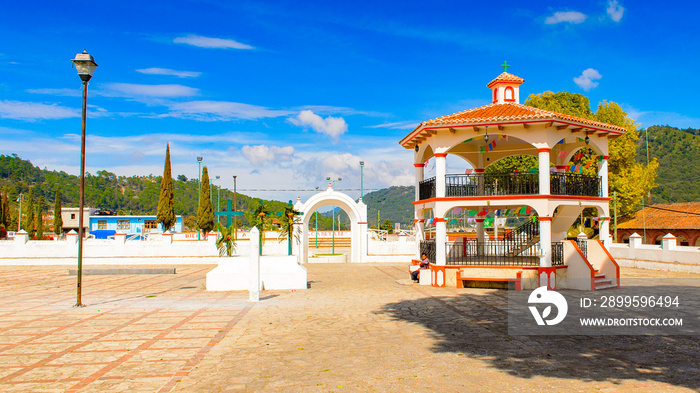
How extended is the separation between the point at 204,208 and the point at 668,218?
41.5 metres

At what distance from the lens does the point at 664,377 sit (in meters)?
6.52

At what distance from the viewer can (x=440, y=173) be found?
17219mm

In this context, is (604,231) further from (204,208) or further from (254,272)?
(204,208)

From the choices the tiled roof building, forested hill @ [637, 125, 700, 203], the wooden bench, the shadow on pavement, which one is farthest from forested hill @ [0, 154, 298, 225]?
the shadow on pavement

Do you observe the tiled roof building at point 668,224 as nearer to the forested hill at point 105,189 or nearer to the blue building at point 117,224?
the blue building at point 117,224

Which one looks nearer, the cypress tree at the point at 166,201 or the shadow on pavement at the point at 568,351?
the shadow on pavement at the point at 568,351

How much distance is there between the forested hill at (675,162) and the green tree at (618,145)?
111ft

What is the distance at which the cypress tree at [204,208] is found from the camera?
159ft

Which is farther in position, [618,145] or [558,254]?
[618,145]

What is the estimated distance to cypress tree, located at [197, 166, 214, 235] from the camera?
159ft

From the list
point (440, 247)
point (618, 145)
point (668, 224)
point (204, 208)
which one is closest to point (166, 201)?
point (204, 208)

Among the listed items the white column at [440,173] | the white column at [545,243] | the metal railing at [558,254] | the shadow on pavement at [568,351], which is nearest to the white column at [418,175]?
the white column at [440,173]

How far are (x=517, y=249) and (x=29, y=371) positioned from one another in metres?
17.7

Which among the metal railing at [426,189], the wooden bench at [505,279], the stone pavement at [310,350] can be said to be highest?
the metal railing at [426,189]
